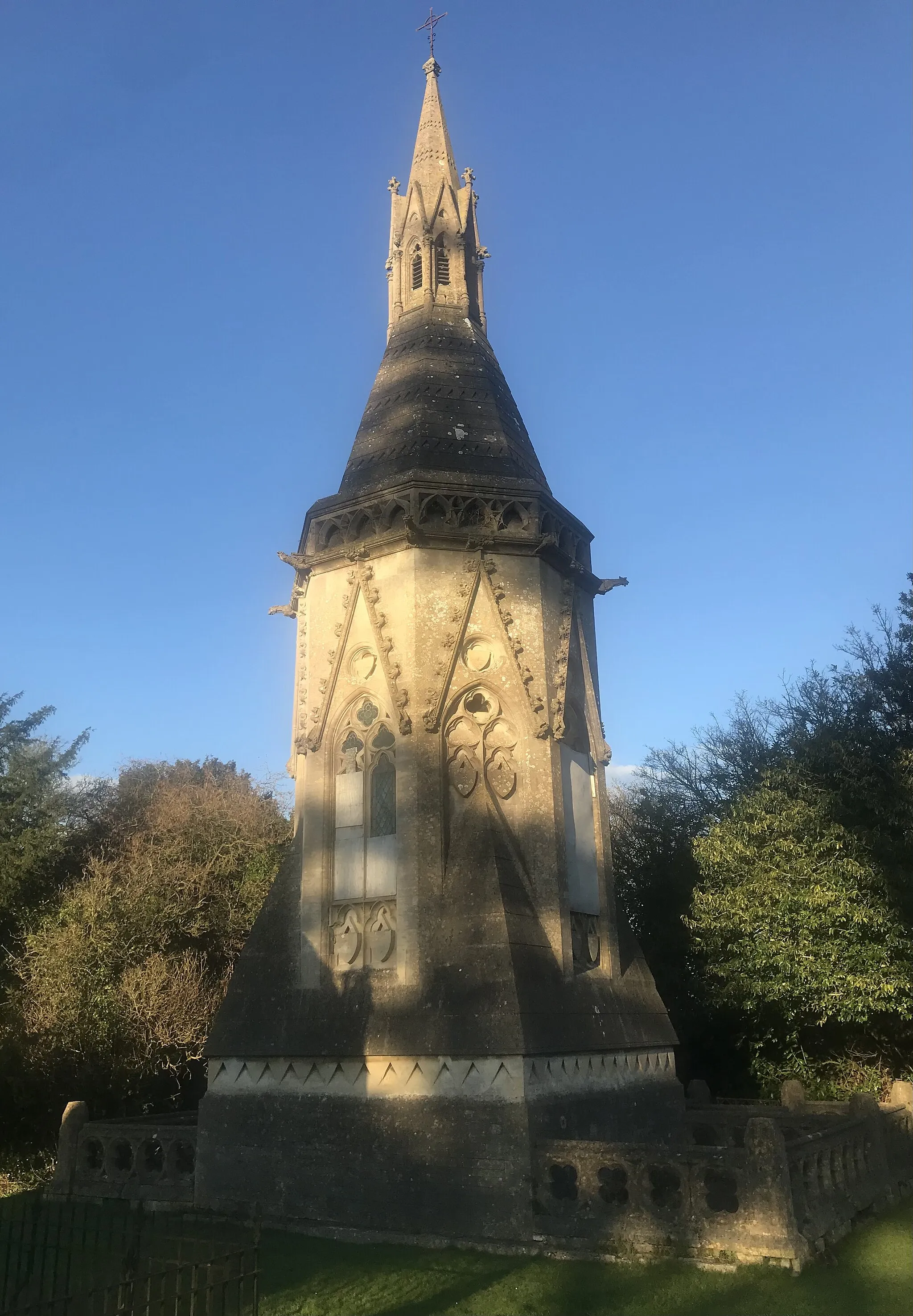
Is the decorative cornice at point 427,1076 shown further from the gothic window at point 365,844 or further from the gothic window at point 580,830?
the gothic window at point 580,830

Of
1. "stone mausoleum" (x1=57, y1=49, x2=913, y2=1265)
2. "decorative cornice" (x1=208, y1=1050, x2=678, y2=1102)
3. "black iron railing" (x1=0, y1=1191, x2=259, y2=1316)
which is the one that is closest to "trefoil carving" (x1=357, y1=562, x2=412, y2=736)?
"stone mausoleum" (x1=57, y1=49, x2=913, y2=1265)

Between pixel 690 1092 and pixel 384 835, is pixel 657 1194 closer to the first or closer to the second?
pixel 384 835

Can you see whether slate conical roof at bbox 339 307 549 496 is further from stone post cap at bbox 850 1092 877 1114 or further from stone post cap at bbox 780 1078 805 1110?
stone post cap at bbox 780 1078 805 1110

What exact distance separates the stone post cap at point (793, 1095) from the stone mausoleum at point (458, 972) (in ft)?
0.23

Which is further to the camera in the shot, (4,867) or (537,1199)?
(4,867)

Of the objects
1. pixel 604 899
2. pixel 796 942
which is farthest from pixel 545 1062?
pixel 796 942

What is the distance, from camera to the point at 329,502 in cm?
1482

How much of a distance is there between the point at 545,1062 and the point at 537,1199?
4.42 feet

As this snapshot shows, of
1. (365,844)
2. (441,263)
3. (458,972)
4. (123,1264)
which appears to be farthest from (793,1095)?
(441,263)

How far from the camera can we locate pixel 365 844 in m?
12.9

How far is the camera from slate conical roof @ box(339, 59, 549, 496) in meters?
15.2

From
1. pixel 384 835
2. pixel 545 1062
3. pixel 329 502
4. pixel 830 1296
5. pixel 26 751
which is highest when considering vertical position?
pixel 329 502

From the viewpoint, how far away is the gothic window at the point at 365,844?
12.3 metres

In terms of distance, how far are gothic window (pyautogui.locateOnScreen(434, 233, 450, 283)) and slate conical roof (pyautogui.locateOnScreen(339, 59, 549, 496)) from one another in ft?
0.10
